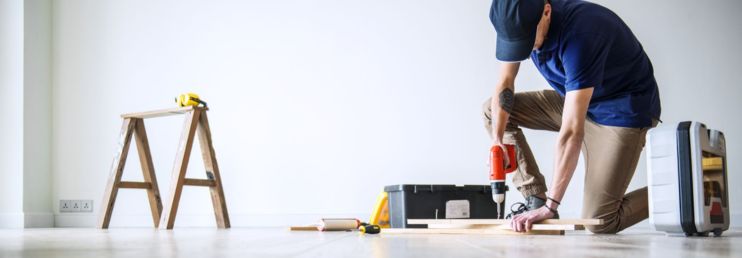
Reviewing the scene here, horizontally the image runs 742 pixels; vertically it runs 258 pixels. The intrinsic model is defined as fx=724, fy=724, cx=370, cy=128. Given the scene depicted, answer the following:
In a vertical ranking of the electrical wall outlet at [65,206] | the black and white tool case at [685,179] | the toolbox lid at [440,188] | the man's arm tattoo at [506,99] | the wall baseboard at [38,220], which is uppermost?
the man's arm tattoo at [506,99]

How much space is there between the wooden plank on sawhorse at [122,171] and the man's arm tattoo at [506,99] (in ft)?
8.59

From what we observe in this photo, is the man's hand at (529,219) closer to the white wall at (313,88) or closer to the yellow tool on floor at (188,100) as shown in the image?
the white wall at (313,88)

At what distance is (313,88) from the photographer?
536cm

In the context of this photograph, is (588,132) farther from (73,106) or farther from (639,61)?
(73,106)

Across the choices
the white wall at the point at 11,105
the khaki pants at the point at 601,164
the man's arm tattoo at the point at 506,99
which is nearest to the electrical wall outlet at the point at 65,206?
the white wall at the point at 11,105

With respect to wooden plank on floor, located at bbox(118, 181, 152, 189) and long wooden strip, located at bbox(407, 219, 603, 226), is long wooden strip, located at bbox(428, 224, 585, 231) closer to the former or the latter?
long wooden strip, located at bbox(407, 219, 603, 226)

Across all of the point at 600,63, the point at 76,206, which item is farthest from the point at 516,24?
the point at 76,206

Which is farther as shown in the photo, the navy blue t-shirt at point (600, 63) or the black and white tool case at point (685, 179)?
the navy blue t-shirt at point (600, 63)

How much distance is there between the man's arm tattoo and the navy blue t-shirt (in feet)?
0.67

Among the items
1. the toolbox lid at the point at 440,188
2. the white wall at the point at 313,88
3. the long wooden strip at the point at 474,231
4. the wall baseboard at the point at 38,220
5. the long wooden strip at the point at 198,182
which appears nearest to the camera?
the long wooden strip at the point at 474,231

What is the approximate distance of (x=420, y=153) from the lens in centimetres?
514

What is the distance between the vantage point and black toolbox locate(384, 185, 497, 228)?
368cm

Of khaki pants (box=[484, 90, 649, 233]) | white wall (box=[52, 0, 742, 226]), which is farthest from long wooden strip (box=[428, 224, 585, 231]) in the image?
white wall (box=[52, 0, 742, 226])

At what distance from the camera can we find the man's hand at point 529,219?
2.74m
